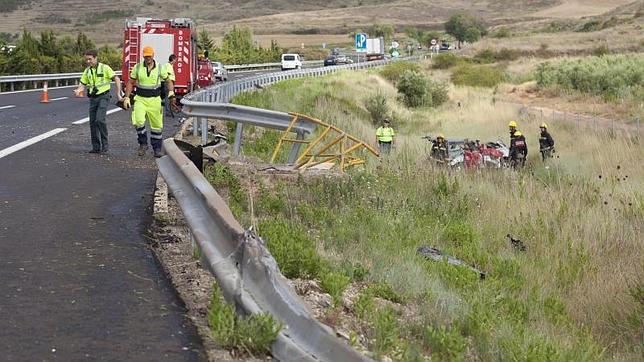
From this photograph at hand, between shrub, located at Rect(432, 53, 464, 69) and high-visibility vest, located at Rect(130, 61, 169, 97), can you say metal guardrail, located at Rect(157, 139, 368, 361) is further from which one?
shrub, located at Rect(432, 53, 464, 69)

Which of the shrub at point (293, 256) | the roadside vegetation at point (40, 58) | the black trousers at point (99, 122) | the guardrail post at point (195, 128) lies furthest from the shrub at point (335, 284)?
the roadside vegetation at point (40, 58)

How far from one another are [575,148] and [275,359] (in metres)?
21.6

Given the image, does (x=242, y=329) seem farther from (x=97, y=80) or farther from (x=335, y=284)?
(x=97, y=80)

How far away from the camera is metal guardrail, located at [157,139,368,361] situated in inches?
171

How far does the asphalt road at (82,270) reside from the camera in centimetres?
522

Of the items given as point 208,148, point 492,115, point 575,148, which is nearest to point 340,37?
point 492,115

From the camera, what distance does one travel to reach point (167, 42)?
28469mm

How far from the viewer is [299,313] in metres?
4.55

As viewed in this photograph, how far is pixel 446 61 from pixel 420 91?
99.9 ft

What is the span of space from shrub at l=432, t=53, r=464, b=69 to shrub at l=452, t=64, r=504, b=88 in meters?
9.22

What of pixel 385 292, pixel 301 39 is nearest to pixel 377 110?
pixel 385 292

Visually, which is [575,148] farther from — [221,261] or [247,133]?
[221,261]

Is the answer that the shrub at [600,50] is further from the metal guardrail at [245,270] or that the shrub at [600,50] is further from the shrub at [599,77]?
the metal guardrail at [245,270]

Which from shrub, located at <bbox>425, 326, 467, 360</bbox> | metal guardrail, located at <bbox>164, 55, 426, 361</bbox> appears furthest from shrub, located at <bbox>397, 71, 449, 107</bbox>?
shrub, located at <bbox>425, 326, 467, 360</bbox>
